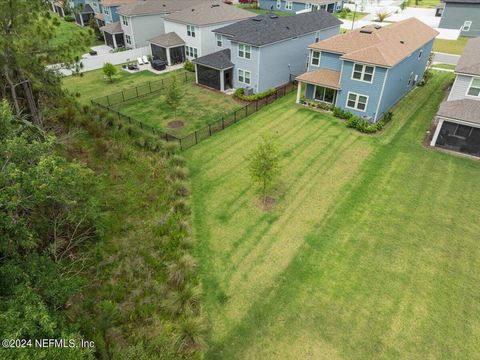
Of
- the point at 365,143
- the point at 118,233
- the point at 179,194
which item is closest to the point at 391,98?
the point at 365,143

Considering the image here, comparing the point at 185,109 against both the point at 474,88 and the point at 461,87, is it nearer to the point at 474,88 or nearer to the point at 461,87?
the point at 461,87

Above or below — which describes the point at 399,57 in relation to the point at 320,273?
above

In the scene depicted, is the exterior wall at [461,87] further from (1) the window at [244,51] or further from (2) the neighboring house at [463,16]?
(2) the neighboring house at [463,16]

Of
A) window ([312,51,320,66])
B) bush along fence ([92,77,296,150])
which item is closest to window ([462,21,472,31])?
bush along fence ([92,77,296,150])

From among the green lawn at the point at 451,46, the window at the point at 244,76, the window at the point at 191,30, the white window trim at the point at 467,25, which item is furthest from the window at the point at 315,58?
the white window trim at the point at 467,25

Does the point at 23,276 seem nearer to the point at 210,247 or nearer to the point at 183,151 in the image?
the point at 210,247

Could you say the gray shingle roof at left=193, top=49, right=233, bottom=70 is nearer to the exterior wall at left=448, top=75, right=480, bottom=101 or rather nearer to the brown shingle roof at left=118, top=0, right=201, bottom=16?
the brown shingle roof at left=118, top=0, right=201, bottom=16

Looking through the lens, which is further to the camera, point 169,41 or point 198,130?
point 169,41

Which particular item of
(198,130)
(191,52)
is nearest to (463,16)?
(191,52)
